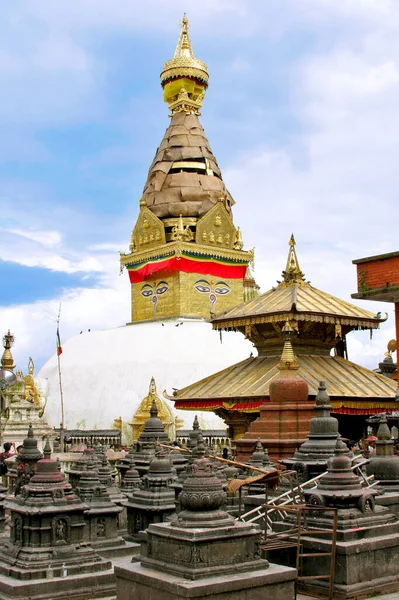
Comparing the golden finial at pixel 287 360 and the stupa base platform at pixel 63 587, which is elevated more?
the golden finial at pixel 287 360

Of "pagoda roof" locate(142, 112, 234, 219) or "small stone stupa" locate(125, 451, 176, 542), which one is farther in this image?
"pagoda roof" locate(142, 112, 234, 219)

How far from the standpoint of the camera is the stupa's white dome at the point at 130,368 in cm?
2758

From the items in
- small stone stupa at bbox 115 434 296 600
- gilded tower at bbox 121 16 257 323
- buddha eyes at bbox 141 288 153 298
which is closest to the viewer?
small stone stupa at bbox 115 434 296 600

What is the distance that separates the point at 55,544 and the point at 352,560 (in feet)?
8.89

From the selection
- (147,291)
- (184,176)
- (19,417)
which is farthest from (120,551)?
(184,176)

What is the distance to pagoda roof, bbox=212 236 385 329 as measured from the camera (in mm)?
16609

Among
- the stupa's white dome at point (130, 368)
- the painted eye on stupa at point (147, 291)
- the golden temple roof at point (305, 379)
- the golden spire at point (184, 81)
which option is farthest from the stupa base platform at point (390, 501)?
the golden spire at point (184, 81)

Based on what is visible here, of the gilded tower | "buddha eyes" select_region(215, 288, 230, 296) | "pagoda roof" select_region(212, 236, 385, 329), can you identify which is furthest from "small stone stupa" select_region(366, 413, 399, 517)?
"buddha eyes" select_region(215, 288, 230, 296)

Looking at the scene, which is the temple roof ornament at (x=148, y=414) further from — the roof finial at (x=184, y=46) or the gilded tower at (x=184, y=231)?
the roof finial at (x=184, y=46)

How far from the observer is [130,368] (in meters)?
28.6

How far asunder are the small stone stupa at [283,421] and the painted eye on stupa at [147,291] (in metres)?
18.9

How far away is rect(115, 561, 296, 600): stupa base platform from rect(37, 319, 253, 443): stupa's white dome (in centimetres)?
2054

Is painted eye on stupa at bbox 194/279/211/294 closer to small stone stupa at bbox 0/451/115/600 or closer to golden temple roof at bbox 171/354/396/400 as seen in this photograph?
golden temple roof at bbox 171/354/396/400

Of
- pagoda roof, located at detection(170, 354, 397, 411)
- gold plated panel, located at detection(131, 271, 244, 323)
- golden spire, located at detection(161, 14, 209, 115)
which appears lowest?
pagoda roof, located at detection(170, 354, 397, 411)
